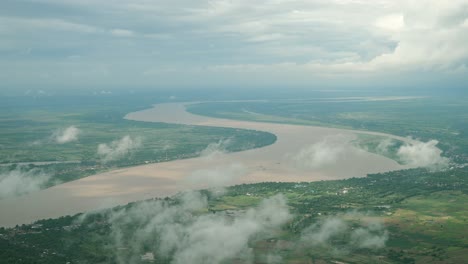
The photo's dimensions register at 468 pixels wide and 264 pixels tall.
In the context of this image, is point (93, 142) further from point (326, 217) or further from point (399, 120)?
point (399, 120)

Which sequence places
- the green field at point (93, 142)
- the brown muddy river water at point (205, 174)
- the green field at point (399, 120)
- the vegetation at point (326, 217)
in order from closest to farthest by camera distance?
the vegetation at point (326, 217), the brown muddy river water at point (205, 174), the green field at point (93, 142), the green field at point (399, 120)

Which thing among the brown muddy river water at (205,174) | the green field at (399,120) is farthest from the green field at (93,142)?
the green field at (399,120)

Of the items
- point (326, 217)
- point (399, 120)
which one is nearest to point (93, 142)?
point (326, 217)

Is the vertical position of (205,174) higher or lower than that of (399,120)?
lower

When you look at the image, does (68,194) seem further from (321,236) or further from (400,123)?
(400,123)

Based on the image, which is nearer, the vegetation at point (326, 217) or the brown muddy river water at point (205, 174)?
the vegetation at point (326, 217)

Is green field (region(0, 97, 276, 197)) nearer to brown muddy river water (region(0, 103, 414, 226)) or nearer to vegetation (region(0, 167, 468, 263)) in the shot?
brown muddy river water (region(0, 103, 414, 226))

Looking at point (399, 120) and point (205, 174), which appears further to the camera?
point (399, 120)

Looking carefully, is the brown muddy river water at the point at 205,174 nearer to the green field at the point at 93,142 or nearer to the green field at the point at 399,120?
the green field at the point at 93,142

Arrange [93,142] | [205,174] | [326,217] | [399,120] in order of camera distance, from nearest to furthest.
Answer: [326,217] → [205,174] → [93,142] → [399,120]
